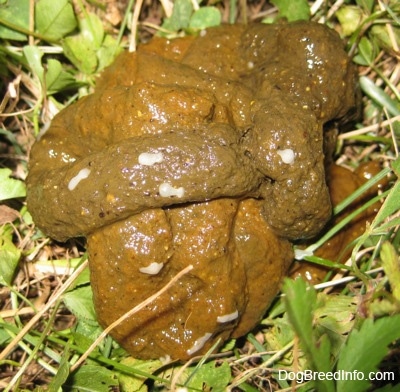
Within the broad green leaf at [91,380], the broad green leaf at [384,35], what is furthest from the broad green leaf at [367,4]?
the broad green leaf at [91,380]

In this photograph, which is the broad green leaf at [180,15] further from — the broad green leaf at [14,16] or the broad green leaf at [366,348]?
the broad green leaf at [366,348]

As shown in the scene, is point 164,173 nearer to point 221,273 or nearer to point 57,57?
point 221,273

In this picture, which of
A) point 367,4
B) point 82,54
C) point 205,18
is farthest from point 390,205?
point 82,54

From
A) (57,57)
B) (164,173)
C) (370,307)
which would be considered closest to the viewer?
(370,307)

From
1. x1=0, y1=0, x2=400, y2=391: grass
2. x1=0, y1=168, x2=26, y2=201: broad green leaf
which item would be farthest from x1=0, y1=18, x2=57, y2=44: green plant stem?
x1=0, y1=168, x2=26, y2=201: broad green leaf

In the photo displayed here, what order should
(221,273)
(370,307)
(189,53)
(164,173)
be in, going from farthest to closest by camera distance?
(189,53)
(221,273)
(164,173)
(370,307)

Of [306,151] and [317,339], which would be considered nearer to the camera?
[306,151]

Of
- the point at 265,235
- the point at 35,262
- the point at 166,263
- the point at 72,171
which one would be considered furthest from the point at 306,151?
the point at 35,262

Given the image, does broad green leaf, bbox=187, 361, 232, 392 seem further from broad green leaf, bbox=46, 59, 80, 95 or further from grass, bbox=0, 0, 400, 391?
broad green leaf, bbox=46, 59, 80, 95
